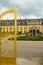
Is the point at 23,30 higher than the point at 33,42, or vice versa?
the point at 23,30

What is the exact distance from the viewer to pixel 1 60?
4.36 m

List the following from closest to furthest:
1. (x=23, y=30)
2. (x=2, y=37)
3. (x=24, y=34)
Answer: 1. (x=2, y=37)
2. (x=24, y=34)
3. (x=23, y=30)

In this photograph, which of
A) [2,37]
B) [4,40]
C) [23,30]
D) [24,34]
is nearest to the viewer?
[2,37]

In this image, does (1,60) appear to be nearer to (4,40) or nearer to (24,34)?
(4,40)

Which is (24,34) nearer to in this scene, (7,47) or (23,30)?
(23,30)

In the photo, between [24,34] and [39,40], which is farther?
[39,40]

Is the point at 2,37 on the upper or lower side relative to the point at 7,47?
upper

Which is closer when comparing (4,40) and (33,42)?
(4,40)

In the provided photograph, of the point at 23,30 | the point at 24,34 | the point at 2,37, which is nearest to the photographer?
the point at 2,37

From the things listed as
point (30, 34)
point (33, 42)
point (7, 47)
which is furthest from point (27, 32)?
point (7, 47)

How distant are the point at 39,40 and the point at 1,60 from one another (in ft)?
25.1

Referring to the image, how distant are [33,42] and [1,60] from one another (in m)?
7.52

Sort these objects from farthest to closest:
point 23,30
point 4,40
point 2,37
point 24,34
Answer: point 23,30
point 24,34
point 4,40
point 2,37

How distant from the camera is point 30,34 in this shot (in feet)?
36.4
